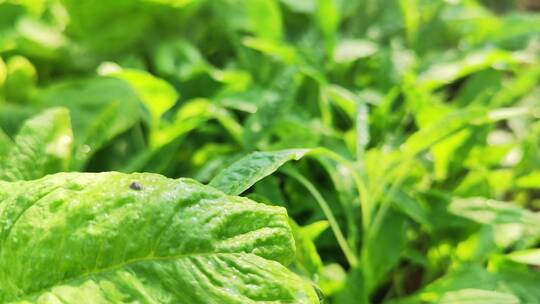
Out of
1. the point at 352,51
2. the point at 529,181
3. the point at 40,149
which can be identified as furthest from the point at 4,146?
the point at 529,181

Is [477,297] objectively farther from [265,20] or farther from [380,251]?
[265,20]

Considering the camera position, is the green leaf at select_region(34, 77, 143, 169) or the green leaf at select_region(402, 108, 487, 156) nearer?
the green leaf at select_region(402, 108, 487, 156)

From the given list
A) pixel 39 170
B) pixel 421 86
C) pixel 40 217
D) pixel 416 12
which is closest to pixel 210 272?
pixel 40 217

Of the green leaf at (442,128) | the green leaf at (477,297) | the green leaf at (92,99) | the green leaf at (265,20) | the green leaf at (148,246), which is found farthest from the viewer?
the green leaf at (265,20)

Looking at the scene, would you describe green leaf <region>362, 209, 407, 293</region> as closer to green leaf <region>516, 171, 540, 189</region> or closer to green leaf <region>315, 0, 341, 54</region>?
green leaf <region>516, 171, 540, 189</region>

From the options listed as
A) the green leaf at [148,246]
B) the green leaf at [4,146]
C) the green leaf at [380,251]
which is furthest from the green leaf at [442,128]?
the green leaf at [4,146]

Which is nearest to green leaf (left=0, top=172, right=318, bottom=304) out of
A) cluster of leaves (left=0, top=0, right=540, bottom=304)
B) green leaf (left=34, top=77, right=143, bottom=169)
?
cluster of leaves (left=0, top=0, right=540, bottom=304)

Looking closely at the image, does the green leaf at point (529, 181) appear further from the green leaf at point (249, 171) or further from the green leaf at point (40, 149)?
the green leaf at point (40, 149)
